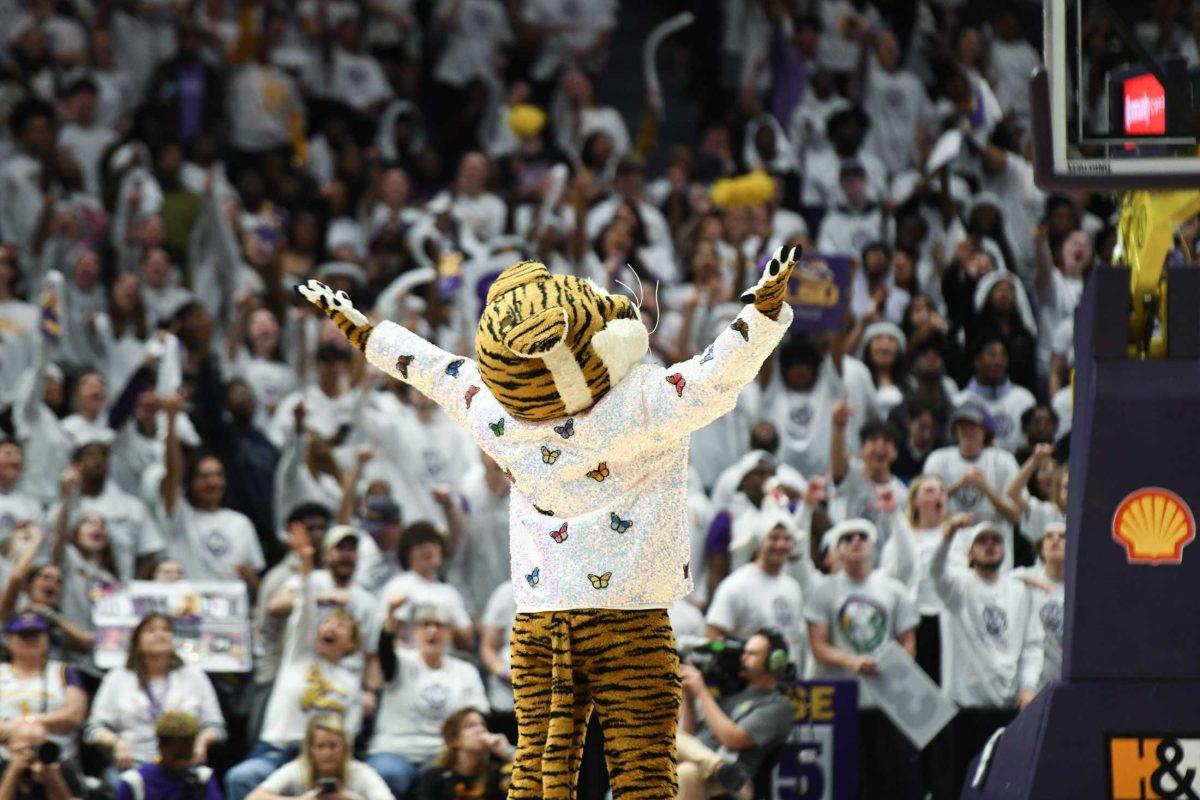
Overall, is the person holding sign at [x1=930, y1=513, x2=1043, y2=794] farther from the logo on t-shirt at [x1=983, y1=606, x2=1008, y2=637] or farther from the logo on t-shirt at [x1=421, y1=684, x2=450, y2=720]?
the logo on t-shirt at [x1=421, y1=684, x2=450, y2=720]

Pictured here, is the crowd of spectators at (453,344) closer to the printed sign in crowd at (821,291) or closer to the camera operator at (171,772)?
the camera operator at (171,772)

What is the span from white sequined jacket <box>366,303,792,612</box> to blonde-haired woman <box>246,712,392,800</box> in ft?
9.50

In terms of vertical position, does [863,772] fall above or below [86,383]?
below

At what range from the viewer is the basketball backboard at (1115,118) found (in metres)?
4.82

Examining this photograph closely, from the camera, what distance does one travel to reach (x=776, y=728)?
7836mm

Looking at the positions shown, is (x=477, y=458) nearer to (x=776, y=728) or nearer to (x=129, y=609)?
(x=129, y=609)

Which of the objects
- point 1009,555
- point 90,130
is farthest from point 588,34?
point 1009,555

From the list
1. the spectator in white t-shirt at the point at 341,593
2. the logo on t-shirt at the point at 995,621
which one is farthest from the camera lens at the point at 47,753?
the logo on t-shirt at the point at 995,621

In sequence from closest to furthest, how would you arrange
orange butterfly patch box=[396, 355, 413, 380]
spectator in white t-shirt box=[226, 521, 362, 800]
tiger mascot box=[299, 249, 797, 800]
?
tiger mascot box=[299, 249, 797, 800]
orange butterfly patch box=[396, 355, 413, 380]
spectator in white t-shirt box=[226, 521, 362, 800]

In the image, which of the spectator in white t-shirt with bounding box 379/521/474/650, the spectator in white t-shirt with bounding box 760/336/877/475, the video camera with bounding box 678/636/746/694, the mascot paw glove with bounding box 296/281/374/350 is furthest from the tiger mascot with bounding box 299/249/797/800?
the spectator in white t-shirt with bounding box 760/336/877/475

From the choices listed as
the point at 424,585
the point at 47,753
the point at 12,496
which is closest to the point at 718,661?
the point at 424,585

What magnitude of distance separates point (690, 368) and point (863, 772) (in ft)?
12.5

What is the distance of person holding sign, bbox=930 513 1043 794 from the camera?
8.92m

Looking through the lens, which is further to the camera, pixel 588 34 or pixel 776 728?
pixel 588 34
